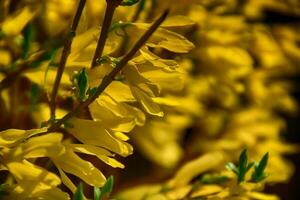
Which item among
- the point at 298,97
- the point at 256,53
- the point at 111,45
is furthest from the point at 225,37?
the point at 298,97

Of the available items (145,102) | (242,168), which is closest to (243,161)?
(242,168)

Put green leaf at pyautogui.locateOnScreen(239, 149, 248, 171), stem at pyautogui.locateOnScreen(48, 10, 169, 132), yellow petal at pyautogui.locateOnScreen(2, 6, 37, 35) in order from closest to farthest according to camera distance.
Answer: stem at pyautogui.locateOnScreen(48, 10, 169, 132) < green leaf at pyautogui.locateOnScreen(239, 149, 248, 171) < yellow petal at pyautogui.locateOnScreen(2, 6, 37, 35)

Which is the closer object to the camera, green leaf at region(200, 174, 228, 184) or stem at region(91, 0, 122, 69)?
stem at region(91, 0, 122, 69)

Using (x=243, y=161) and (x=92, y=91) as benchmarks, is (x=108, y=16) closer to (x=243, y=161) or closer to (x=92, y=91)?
(x=92, y=91)

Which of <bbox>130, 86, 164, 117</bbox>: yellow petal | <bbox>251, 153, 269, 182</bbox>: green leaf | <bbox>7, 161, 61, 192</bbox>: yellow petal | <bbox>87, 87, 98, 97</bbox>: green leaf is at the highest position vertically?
<bbox>87, 87, 98, 97</bbox>: green leaf

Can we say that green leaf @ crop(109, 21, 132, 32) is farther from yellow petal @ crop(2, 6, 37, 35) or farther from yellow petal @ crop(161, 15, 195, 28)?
yellow petal @ crop(2, 6, 37, 35)

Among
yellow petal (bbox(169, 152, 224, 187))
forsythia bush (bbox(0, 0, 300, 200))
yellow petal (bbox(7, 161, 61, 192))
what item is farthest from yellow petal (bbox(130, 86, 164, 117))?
yellow petal (bbox(169, 152, 224, 187))

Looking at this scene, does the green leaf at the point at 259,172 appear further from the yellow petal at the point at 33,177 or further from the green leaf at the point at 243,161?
the yellow petal at the point at 33,177

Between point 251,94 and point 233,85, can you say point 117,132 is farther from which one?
point 251,94
